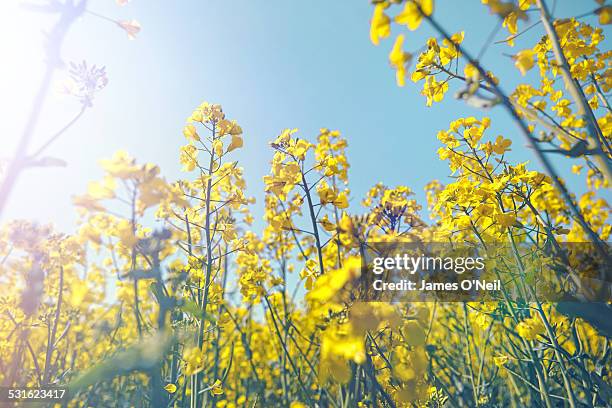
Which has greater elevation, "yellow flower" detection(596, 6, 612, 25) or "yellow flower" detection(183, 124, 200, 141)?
"yellow flower" detection(183, 124, 200, 141)

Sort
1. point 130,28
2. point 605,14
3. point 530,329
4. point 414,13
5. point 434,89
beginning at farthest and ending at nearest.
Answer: point 530,329
point 434,89
point 130,28
point 605,14
point 414,13

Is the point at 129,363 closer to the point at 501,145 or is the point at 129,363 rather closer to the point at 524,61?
the point at 524,61

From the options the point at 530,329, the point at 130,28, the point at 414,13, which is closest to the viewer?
the point at 414,13

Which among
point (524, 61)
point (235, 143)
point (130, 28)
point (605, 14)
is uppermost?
point (130, 28)

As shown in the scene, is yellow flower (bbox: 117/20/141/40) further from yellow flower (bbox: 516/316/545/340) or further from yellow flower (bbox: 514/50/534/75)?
yellow flower (bbox: 516/316/545/340)

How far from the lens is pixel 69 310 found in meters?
3.24

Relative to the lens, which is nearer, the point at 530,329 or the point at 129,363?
the point at 129,363

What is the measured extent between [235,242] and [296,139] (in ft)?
2.68

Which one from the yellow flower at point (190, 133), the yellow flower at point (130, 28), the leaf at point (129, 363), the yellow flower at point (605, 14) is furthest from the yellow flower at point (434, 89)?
the leaf at point (129, 363)

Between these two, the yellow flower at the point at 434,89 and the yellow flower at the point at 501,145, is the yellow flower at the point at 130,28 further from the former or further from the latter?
the yellow flower at the point at 501,145

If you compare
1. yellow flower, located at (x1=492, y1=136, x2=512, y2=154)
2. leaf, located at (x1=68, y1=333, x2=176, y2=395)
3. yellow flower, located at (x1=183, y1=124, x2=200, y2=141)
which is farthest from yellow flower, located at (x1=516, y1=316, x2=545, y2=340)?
yellow flower, located at (x1=183, y1=124, x2=200, y2=141)

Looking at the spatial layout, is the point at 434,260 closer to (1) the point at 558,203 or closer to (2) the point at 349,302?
(2) the point at 349,302

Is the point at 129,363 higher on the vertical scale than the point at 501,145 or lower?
lower

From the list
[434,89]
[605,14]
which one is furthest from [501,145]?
[605,14]
